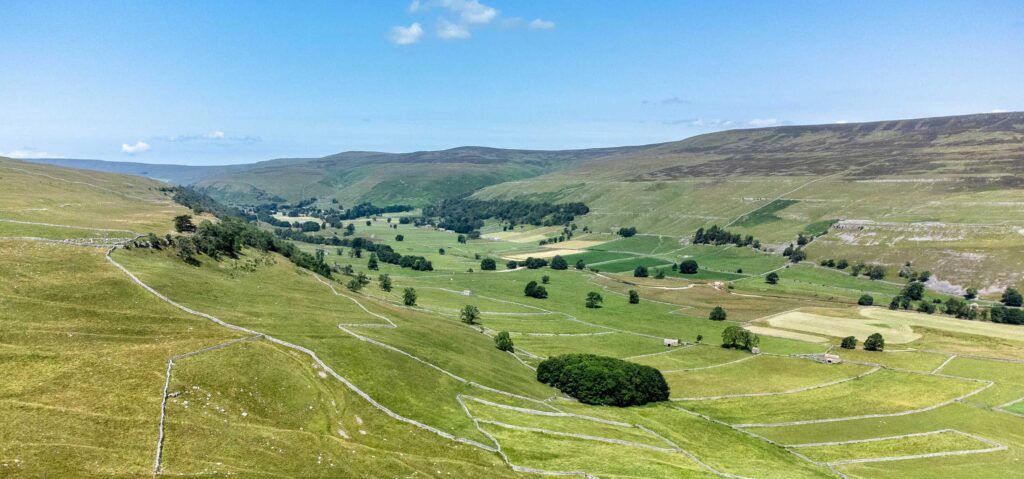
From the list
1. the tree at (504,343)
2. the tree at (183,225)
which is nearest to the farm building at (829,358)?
the tree at (504,343)

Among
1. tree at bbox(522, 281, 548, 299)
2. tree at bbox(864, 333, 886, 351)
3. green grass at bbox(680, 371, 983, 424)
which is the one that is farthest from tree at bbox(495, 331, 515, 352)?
tree at bbox(864, 333, 886, 351)

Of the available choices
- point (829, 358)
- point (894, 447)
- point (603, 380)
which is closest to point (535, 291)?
point (829, 358)

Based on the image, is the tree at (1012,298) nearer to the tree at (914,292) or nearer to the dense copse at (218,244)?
the tree at (914,292)

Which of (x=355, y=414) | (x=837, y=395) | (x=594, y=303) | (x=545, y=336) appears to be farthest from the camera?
(x=594, y=303)

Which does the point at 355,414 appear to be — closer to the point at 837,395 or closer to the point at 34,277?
the point at 34,277

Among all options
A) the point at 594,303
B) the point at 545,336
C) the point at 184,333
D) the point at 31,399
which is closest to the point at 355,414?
the point at 184,333

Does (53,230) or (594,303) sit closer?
(53,230)

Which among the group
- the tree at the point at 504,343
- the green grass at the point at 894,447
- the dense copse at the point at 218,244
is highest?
the dense copse at the point at 218,244
